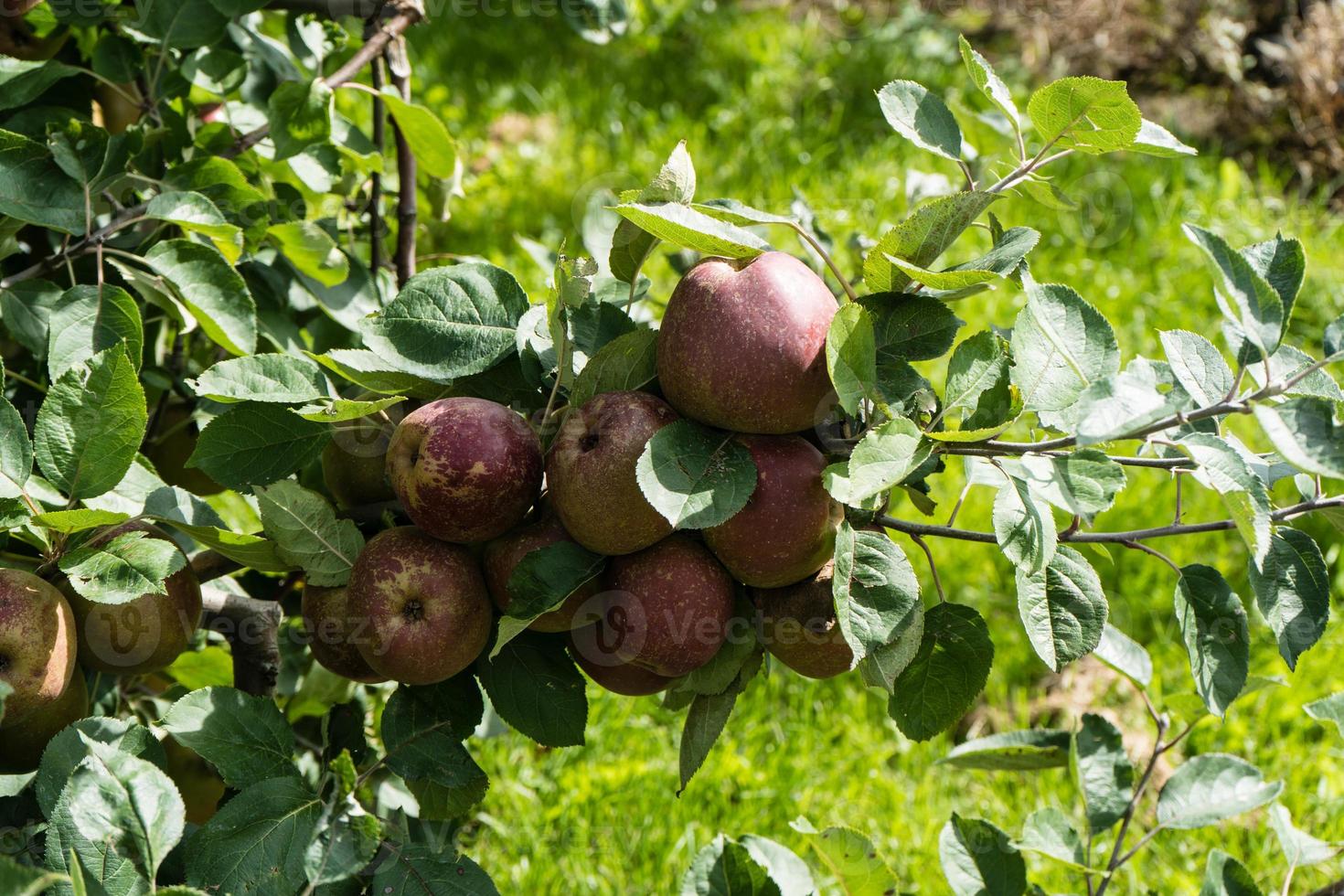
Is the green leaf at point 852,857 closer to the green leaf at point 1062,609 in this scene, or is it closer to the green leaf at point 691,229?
the green leaf at point 1062,609

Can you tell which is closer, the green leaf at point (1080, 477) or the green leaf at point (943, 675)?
the green leaf at point (1080, 477)

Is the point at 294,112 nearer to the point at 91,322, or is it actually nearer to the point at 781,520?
the point at 91,322

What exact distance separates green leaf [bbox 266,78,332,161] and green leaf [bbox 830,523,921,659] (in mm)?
844

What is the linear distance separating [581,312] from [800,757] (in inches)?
50.9

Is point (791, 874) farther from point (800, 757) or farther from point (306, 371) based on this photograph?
point (800, 757)

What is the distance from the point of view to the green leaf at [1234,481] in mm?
919

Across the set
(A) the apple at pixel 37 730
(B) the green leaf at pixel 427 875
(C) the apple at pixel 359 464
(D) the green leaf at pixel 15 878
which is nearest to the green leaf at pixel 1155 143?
(C) the apple at pixel 359 464

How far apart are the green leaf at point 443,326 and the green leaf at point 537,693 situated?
0.27 metres

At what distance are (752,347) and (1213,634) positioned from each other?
49cm

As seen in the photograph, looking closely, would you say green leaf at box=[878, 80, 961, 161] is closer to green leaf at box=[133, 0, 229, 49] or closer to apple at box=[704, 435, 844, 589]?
apple at box=[704, 435, 844, 589]

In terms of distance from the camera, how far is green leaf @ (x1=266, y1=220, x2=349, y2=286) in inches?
58.1

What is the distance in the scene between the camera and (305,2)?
62.9 inches

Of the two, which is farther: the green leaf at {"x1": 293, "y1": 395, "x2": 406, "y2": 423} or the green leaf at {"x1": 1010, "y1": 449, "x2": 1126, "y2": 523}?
the green leaf at {"x1": 293, "y1": 395, "x2": 406, "y2": 423}

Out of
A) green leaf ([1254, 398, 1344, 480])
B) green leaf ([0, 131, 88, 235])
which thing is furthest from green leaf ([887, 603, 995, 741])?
green leaf ([0, 131, 88, 235])
